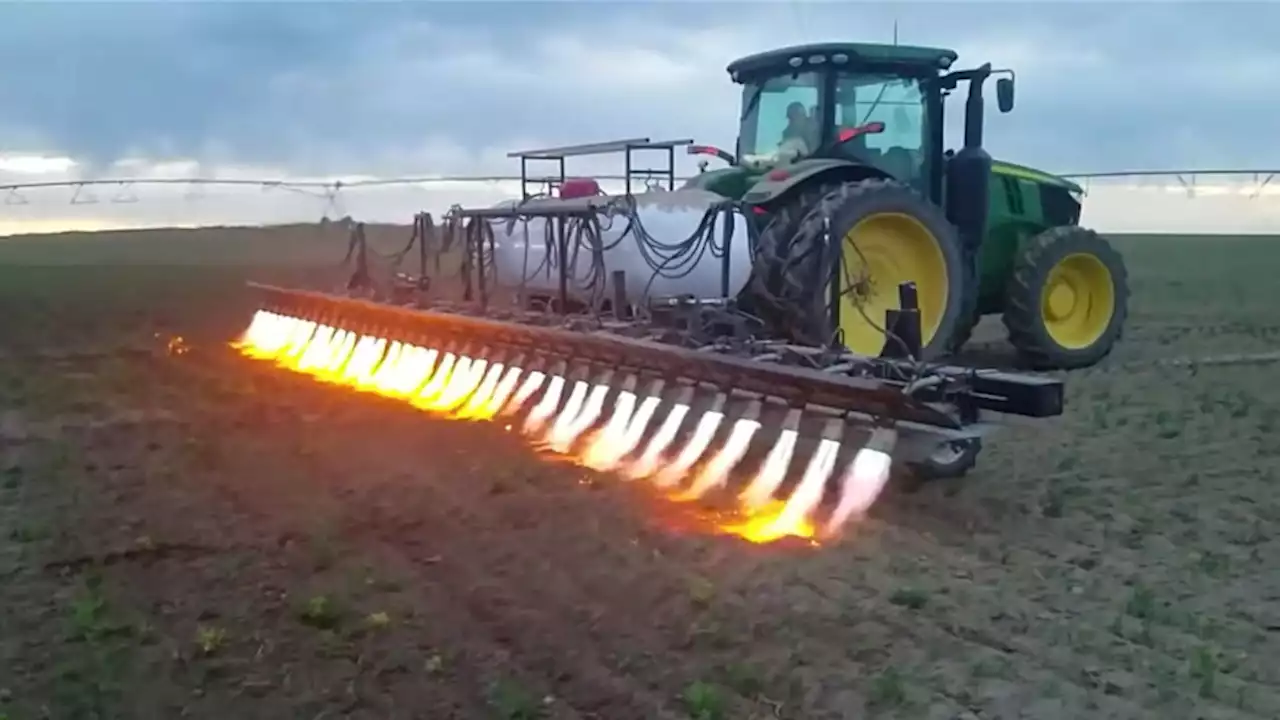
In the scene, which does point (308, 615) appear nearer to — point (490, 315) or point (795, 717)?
point (795, 717)

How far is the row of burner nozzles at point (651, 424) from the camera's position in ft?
16.5

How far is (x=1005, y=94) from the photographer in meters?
8.03

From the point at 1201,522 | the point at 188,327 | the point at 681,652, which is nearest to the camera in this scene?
the point at 681,652

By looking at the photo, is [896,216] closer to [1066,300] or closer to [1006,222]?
[1006,222]

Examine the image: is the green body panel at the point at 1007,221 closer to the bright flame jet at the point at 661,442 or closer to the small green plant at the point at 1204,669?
the bright flame jet at the point at 661,442

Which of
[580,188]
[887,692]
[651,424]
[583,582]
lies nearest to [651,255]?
[651,424]

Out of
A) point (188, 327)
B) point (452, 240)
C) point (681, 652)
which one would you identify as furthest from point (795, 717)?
point (188, 327)

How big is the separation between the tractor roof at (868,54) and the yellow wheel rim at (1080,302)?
2.01 metres

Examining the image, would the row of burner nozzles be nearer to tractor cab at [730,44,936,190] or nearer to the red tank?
the red tank

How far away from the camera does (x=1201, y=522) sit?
15.8 feet

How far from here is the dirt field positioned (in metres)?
3.31

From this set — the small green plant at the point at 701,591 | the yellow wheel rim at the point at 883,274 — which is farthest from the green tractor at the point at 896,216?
the small green plant at the point at 701,591

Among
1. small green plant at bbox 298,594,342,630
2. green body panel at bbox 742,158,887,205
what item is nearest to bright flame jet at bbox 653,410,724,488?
green body panel at bbox 742,158,887,205

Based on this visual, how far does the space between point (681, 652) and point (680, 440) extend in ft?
8.24
